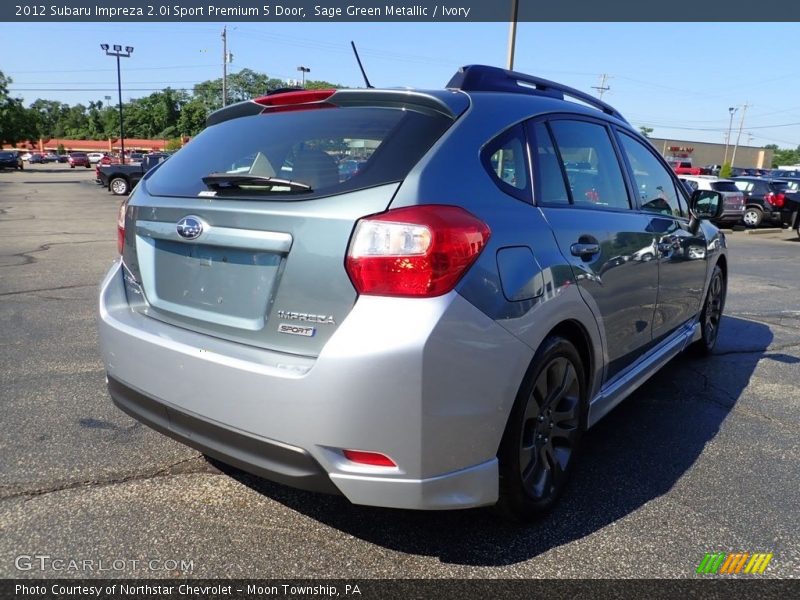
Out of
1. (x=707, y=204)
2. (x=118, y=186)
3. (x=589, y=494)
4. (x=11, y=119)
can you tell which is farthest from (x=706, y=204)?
(x=11, y=119)

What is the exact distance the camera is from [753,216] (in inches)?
843

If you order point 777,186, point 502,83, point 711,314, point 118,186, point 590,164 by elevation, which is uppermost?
point 502,83

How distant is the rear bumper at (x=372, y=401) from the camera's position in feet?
6.57

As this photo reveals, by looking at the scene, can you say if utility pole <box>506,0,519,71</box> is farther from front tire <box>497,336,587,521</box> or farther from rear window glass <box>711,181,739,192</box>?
front tire <box>497,336,587,521</box>

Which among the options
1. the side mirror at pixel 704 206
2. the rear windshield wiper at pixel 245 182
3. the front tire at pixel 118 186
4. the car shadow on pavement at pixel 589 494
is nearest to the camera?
→ the rear windshield wiper at pixel 245 182

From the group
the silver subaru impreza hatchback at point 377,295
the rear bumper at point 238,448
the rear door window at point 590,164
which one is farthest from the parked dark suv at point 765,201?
the rear bumper at point 238,448

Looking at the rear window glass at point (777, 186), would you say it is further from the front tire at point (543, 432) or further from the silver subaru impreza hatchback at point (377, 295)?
the front tire at point (543, 432)

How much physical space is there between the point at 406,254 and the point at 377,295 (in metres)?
0.16

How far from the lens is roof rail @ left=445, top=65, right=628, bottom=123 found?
2.81 meters

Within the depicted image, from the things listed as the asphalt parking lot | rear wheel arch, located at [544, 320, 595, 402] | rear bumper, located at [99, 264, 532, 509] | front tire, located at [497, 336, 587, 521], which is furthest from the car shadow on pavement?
rear wheel arch, located at [544, 320, 595, 402]

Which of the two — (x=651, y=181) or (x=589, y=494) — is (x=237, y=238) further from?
(x=651, y=181)

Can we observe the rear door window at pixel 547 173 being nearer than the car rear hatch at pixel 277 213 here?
No

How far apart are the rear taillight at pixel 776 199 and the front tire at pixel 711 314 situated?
58.6ft

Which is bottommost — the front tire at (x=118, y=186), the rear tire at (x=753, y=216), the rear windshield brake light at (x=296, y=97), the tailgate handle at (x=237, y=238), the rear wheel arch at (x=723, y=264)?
the front tire at (x=118, y=186)
